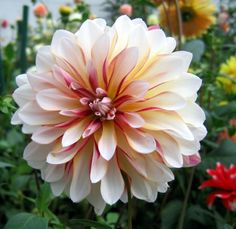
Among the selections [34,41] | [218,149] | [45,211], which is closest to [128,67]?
[45,211]

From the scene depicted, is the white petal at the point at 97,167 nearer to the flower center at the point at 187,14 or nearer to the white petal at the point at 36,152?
the white petal at the point at 36,152

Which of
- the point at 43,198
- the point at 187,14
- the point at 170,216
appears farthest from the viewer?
the point at 187,14

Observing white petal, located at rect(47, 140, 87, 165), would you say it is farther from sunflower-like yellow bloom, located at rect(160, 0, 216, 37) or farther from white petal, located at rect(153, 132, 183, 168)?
sunflower-like yellow bloom, located at rect(160, 0, 216, 37)

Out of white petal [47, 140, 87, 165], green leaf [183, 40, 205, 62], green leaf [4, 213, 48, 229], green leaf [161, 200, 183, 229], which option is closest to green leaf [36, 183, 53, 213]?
green leaf [4, 213, 48, 229]

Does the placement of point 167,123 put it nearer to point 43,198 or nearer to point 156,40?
point 156,40

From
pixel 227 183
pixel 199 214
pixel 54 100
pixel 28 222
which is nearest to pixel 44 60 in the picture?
pixel 54 100

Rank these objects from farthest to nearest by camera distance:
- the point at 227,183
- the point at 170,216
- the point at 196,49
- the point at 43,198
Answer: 1. the point at 196,49
2. the point at 170,216
3. the point at 227,183
4. the point at 43,198
